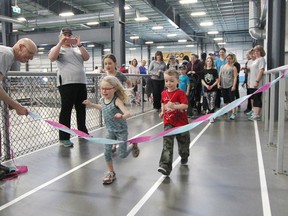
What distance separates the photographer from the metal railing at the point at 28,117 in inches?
141

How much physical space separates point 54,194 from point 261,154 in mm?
2498

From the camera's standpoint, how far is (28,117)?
6.43 m

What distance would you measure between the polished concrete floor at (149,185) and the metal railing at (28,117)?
422 millimetres

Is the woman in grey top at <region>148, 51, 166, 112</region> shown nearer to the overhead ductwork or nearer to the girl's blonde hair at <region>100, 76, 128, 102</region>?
the girl's blonde hair at <region>100, 76, 128, 102</region>

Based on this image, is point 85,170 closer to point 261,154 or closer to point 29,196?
point 29,196

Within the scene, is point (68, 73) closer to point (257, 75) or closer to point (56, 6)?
point (257, 75)

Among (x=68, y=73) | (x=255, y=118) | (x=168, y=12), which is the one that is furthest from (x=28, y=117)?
(x=168, y=12)

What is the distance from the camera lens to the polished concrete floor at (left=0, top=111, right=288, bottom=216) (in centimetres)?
223

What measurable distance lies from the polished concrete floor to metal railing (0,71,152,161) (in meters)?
0.42

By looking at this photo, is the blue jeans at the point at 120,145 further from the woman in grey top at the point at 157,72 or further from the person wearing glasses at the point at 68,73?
the woman in grey top at the point at 157,72

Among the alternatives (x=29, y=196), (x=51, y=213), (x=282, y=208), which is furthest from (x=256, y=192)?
(x=29, y=196)

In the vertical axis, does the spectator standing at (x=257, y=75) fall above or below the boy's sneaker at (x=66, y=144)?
above

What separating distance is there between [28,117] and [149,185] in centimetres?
456

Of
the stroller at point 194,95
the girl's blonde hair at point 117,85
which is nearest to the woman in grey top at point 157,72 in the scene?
the stroller at point 194,95
